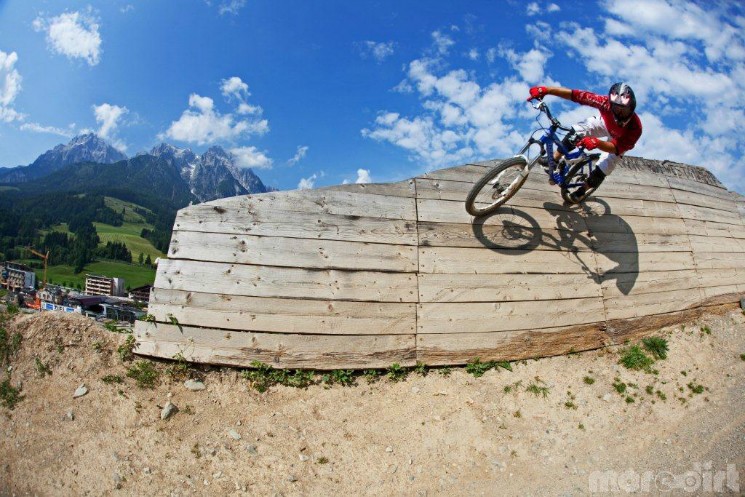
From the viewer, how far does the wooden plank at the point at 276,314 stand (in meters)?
5.88

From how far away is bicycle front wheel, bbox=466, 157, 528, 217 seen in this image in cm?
711

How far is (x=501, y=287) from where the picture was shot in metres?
7.12

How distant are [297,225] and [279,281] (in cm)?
92

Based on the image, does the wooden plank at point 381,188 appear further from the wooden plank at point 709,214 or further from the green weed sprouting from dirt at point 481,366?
the wooden plank at point 709,214

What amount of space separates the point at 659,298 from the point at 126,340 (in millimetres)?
9674

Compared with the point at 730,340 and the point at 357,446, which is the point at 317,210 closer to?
the point at 357,446

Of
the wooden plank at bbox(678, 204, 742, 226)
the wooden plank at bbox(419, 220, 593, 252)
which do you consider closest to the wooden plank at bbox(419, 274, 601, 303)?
the wooden plank at bbox(419, 220, 593, 252)

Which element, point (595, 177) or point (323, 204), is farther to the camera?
point (595, 177)

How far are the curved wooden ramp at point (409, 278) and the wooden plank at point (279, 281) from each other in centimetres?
2

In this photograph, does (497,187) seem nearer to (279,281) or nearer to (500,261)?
(500,261)

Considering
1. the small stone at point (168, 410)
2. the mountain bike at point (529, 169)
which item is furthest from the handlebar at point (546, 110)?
the small stone at point (168, 410)

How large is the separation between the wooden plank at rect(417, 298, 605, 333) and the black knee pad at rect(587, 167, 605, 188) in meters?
2.15

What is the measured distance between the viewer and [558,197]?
838cm

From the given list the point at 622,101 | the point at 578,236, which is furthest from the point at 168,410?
the point at 622,101
